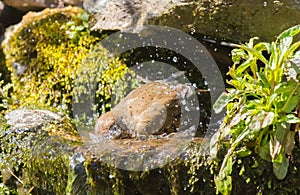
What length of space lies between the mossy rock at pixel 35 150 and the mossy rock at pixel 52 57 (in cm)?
57

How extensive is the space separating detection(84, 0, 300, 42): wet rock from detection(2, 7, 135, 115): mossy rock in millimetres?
425

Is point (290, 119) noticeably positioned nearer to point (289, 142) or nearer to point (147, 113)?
point (289, 142)

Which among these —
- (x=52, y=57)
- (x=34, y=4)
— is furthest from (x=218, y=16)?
(x=34, y=4)

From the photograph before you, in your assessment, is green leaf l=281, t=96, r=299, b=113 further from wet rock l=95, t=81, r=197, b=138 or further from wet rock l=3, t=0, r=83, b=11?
wet rock l=3, t=0, r=83, b=11

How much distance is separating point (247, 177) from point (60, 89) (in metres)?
2.55

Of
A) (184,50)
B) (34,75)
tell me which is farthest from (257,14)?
(34,75)

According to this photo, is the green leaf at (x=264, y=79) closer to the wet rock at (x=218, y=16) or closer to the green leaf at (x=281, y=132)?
the green leaf at (x=281, y=132)

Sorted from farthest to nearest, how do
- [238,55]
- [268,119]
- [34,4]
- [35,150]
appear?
1. [34,4]
2. [35,150]
3. [238,55]
4. [268,119]

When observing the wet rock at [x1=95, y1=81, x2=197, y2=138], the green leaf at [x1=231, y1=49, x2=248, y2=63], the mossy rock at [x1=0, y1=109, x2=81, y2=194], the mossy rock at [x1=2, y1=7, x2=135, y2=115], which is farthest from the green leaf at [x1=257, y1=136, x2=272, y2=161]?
the mossy rock at [x1=2, y1=7, x2=135, y2=115]

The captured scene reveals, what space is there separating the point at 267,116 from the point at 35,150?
177 centimetres

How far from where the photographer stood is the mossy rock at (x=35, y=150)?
12.6 ft

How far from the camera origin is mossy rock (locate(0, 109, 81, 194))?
12.6 feet

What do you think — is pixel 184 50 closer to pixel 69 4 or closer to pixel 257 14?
pixel 257 14

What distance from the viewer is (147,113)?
13.3 feet
